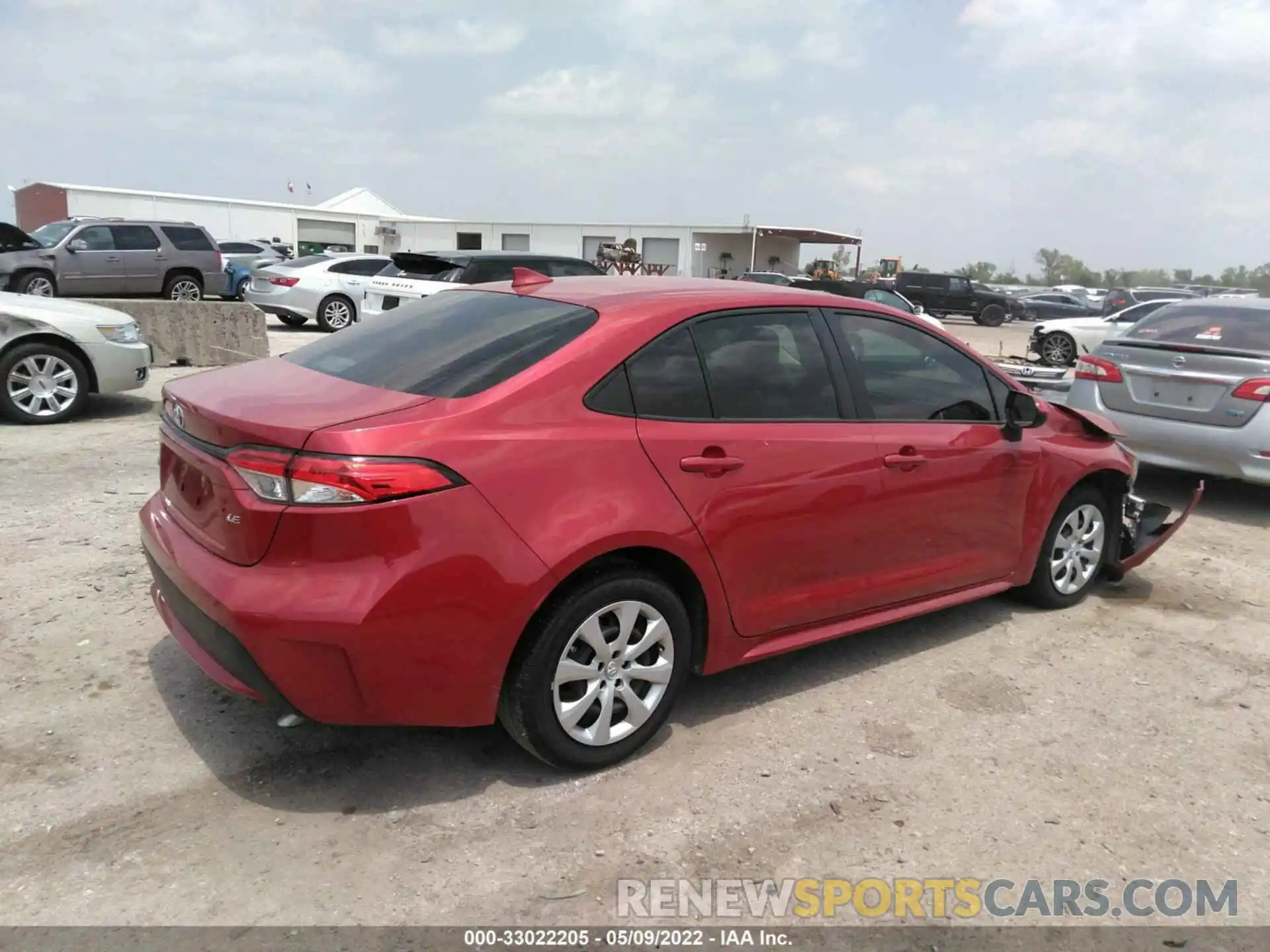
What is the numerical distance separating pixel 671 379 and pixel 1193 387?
5.33 meters

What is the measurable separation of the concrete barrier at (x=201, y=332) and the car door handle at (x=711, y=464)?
9776 mm

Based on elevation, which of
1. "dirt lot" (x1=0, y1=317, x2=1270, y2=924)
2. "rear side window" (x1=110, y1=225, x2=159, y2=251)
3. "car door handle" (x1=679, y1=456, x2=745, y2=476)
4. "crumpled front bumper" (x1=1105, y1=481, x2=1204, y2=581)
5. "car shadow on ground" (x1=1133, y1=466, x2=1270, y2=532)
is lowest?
"dirt lot" (x1=0, y1=317, x2=1270, y2=924)

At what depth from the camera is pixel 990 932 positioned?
8.67ft

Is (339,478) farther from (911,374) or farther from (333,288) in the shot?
(333,288)

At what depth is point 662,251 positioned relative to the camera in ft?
166

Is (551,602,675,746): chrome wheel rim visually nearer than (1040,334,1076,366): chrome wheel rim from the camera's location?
Yes

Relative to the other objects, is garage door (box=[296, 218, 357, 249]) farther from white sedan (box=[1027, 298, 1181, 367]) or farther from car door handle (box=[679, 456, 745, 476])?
car door handle (box=[679, 456, 745, 476])

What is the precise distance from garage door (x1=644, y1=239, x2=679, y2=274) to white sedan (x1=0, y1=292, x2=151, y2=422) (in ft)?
141

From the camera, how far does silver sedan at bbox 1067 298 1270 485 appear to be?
6.68 metres

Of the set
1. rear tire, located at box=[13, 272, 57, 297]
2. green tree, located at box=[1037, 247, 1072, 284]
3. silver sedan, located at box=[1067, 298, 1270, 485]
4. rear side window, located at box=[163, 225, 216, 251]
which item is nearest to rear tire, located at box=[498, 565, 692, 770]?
silver sedan, located at box=[1067, 298, 1270, 485]

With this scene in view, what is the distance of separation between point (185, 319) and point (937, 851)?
11.3m

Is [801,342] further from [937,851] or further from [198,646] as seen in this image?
[198,646]

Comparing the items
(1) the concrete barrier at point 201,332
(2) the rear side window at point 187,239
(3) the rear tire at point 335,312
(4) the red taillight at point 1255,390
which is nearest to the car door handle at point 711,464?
(4) the red taillight at point 1255,390

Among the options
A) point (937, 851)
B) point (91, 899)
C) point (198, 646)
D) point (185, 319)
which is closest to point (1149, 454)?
point (937, 851)
